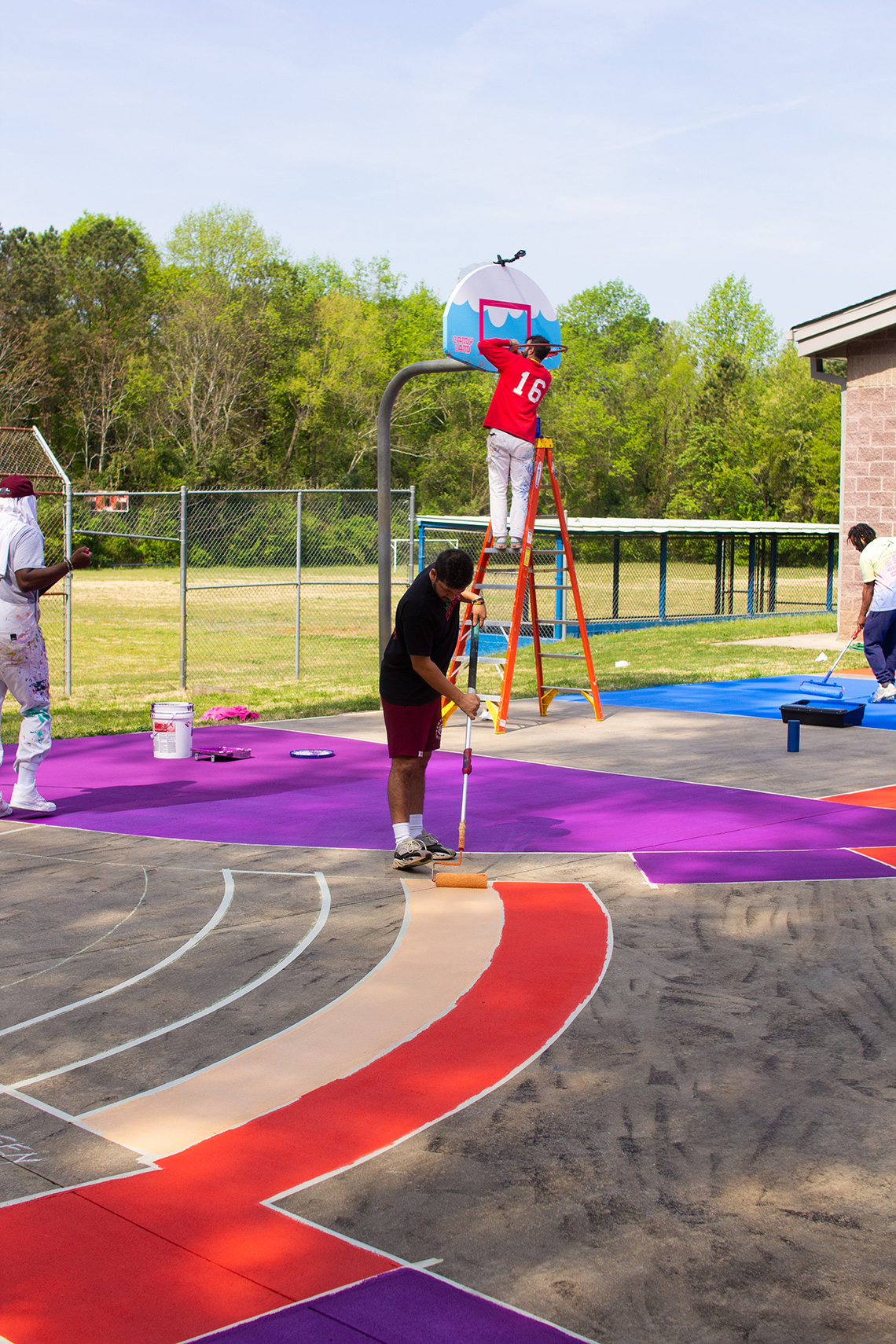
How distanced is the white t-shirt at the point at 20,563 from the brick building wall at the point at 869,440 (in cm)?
1458

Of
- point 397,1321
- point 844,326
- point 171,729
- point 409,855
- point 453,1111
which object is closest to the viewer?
point 397,1321

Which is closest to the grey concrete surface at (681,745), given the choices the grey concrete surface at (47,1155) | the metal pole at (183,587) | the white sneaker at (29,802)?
the metal pole at (183,587)

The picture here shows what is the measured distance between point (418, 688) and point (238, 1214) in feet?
13.6

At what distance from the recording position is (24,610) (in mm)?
8391

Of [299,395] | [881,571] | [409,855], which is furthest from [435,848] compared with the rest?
[299,395]

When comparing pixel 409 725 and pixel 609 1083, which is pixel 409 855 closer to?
pixel 409 725

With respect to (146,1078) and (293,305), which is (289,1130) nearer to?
(146,1078)

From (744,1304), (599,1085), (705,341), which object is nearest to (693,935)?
(599,1085)

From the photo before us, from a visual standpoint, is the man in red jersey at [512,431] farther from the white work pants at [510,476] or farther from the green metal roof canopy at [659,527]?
the green metal roof canopy at [659,527]

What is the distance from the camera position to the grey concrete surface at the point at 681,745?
1056 centimetres

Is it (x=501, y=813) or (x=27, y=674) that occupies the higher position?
(x=27, y=674)

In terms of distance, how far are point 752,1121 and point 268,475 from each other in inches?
2627

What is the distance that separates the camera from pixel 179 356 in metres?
65.5

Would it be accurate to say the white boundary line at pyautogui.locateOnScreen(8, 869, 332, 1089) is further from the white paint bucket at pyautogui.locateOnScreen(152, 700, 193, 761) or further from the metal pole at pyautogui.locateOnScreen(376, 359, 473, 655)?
the metal pole at pyautogui.locateOnScreen(376, 359, 473, 655)
